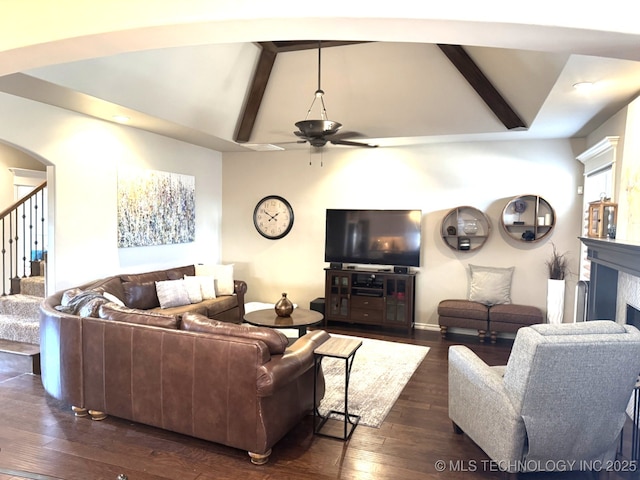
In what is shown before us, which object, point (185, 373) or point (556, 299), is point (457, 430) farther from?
point (556, 299)

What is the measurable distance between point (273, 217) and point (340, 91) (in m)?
2.51

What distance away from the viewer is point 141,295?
5305 mm

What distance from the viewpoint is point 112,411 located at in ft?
10.8

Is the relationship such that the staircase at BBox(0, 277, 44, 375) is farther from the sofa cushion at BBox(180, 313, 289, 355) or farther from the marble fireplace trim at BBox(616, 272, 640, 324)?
the marble fireplace trim at BBox(616, 272, 640, 324)

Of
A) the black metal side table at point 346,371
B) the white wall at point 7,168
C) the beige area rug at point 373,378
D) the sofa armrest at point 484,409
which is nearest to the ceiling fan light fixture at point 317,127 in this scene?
the black metal side table at point 346,371

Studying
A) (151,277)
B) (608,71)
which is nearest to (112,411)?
(151,277)

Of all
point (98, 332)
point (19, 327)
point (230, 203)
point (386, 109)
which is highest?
point (386, 109)

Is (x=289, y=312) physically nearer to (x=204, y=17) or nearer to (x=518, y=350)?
(x=518, y=350)

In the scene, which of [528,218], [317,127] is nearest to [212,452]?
[317,127]

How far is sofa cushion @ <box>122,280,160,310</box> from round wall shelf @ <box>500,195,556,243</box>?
482cm

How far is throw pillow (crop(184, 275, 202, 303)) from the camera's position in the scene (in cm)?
573

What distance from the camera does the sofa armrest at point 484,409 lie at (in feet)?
8.32

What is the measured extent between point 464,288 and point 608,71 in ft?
12.2

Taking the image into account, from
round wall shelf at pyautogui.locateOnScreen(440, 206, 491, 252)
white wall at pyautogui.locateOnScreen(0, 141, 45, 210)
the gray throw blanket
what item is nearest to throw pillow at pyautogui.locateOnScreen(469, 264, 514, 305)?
round wall shelf at pyautogui.locateOnScreen(440, 206, 491, 252)
